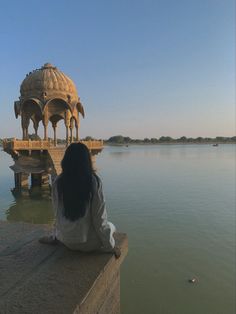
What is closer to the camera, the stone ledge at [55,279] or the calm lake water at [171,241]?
the stone ledge at [55,279]

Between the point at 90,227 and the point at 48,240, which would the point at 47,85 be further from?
the point at 90,227

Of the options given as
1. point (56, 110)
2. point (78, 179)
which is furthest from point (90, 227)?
point (56, 110)

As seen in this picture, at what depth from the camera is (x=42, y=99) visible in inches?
904

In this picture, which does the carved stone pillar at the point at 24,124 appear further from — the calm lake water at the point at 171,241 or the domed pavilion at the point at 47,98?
the calm lake water at the point at 171,241

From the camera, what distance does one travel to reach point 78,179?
324cm

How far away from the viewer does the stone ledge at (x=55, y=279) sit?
2545mm

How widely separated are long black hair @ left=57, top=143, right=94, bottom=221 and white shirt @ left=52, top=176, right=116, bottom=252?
59mm

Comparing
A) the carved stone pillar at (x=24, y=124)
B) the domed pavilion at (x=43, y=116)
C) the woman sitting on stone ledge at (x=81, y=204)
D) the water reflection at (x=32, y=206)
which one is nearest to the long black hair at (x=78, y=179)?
the woman sitting on stone ledge at (x=81, y=204)

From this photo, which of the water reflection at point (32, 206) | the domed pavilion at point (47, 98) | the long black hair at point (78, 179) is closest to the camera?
the long black hair at point (78, 179)

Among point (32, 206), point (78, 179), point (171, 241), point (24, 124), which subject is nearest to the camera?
point (78, 179)

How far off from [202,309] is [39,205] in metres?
13.7

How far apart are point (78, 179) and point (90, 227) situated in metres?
0.57

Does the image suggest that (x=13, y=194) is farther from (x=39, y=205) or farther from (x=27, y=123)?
(x=27, y=123)

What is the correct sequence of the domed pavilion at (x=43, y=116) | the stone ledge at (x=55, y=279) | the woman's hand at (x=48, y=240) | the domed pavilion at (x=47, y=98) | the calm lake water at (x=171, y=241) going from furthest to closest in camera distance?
the domed pavilion at (x=47, y=98)
the domed pavilion at (x=43, y=116)
the calm lake water at (x=171, y=241)
the woman's hand at (x=48, y=240)
the stone ledge at (x=55, y=279)
